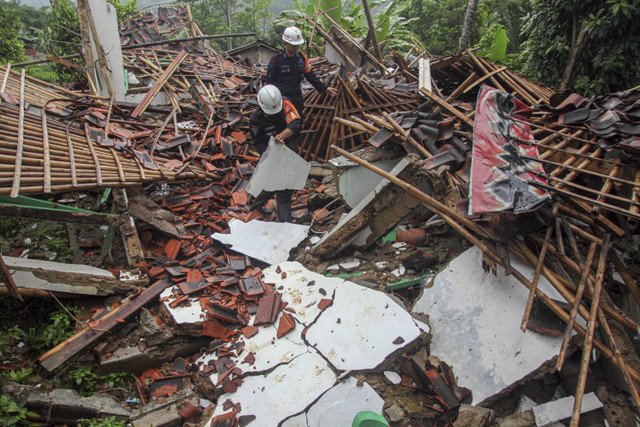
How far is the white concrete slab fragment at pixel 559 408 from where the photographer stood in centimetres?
255

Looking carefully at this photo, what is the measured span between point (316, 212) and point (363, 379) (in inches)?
99.6

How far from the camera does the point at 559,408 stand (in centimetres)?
259

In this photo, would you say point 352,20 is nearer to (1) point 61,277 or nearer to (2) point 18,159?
(2) point 18,159

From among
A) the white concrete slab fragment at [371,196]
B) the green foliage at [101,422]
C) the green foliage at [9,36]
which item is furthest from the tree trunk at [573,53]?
the green foliage at [9,36]

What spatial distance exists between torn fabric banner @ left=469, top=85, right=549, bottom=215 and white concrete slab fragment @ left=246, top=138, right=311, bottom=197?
234 centimetres

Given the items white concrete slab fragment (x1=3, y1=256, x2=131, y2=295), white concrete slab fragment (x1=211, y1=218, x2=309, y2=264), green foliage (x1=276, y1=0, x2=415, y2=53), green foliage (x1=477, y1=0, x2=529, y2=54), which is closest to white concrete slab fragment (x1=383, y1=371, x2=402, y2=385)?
white concrete slab fragment (x1=211, y1=218, x2=309, y2=264)

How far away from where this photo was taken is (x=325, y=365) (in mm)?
3055

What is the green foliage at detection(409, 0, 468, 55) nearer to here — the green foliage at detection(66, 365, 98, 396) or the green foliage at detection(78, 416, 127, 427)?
the green foliage at detection(66, 365, 98, 396)

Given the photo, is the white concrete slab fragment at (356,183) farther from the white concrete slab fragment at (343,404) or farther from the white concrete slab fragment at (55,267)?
the white concrete slab fragment at (55,267)

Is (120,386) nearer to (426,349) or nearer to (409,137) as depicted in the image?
(426,349)

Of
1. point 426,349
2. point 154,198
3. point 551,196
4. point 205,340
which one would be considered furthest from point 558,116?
point 154,198

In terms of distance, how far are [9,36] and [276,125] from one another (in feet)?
37.9

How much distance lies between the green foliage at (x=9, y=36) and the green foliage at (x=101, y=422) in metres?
12.2

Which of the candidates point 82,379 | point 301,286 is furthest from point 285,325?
point 82,379
